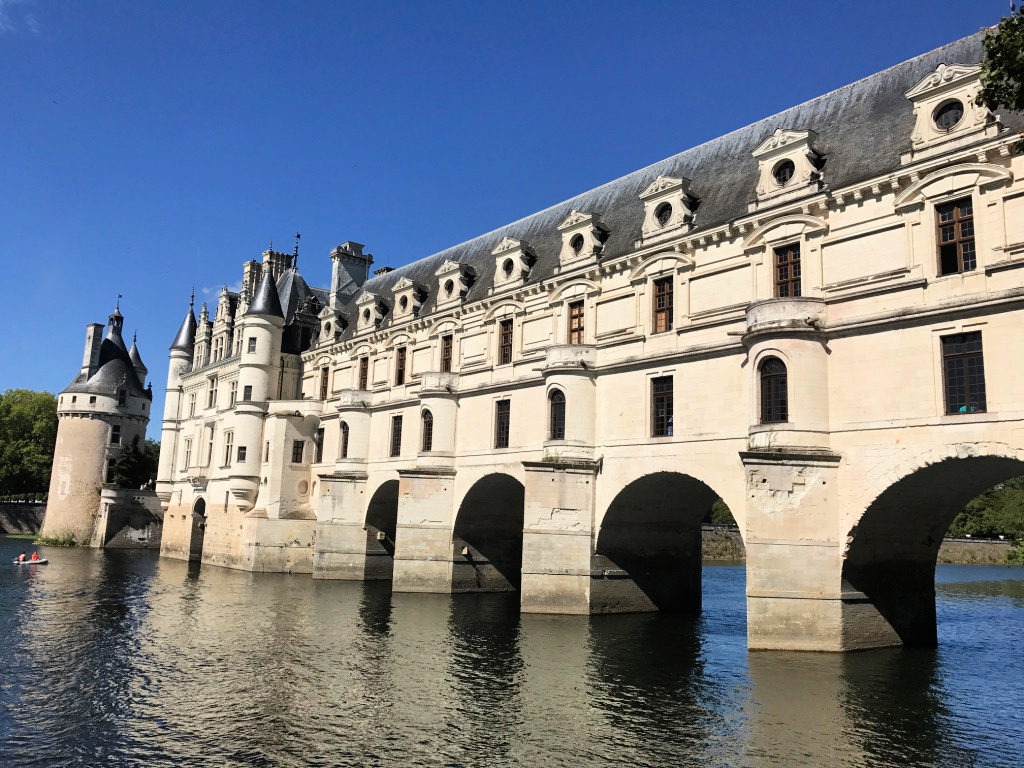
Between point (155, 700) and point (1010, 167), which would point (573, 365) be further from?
point (155, 700)

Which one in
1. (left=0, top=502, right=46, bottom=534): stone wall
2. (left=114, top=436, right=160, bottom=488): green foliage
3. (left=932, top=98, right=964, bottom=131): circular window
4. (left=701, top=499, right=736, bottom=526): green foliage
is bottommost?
(left=0, top=502, right=46, bottom=534): stone wall

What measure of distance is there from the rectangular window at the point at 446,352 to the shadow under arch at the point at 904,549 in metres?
20.8

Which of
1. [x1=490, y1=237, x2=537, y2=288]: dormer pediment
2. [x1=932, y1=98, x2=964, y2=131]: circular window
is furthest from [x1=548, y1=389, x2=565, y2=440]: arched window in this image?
[x1=932, y1=98, x2=964, y2=131]: circular window

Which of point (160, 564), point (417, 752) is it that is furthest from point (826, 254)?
point (160, 564)

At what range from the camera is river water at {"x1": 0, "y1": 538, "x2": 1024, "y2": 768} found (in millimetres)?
12664

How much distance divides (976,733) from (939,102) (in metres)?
15.2

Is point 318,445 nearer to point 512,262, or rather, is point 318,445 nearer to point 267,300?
point 267,300

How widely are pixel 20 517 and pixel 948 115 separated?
87.0 m

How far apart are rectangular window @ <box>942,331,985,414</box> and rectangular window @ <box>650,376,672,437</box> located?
8785 mm

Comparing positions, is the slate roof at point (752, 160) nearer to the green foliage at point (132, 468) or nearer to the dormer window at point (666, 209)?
the dormer window at point (666, 209)

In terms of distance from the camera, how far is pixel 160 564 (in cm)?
5091

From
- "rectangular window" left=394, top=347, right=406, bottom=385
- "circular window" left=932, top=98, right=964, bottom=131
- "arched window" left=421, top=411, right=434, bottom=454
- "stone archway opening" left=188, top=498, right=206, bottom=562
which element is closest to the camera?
"circular window" left=932, top=98, right=964, bottom=131

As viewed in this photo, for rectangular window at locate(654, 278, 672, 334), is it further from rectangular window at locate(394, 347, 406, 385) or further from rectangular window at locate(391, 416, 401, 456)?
rectangular window at locate(391, 416, 401, 456)

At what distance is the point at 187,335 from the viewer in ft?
209
